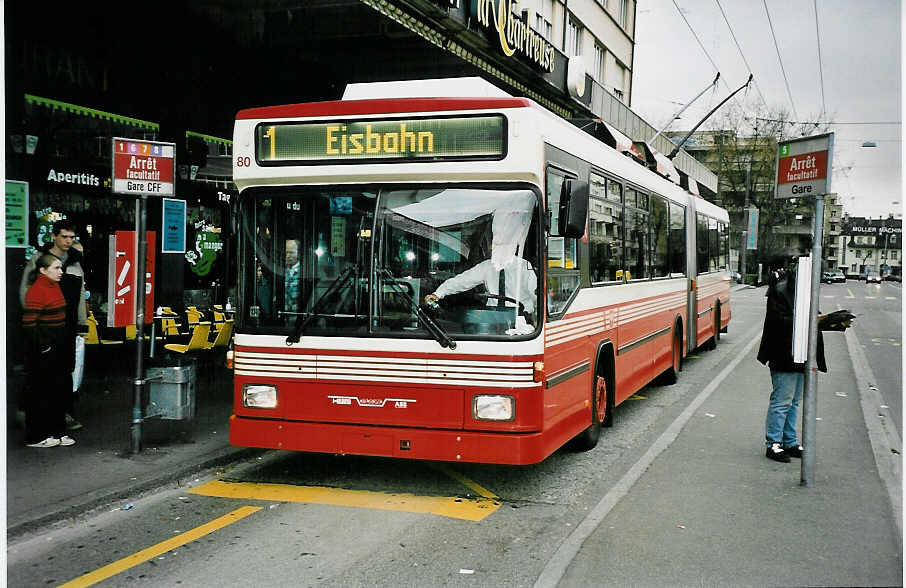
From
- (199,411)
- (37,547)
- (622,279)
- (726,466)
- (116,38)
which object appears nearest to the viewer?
(37,547)

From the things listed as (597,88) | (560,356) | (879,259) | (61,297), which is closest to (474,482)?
(560,356)

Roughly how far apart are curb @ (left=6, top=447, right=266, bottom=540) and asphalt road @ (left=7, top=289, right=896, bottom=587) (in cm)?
9

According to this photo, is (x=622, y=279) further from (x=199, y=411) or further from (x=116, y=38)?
(x=116, y=38)

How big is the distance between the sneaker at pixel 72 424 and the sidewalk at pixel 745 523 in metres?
5.48

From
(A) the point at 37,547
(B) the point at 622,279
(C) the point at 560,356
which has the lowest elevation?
(A) the point at 37,547

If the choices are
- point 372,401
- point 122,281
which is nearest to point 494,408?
point 372,401

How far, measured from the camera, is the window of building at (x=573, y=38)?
1078 inches

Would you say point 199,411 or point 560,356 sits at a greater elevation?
point 560,356

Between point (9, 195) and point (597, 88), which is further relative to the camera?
point (597, 88)

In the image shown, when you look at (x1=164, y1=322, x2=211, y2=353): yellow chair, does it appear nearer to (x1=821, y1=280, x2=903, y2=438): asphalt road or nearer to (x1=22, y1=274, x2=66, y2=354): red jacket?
(x1=22, y1=274, x2=66, y2=354): red jacket

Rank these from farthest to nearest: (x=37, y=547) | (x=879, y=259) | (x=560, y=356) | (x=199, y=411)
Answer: (x=879, y=259) < (x=199, y=411) < (x=560, y=356) < (x=37, y=547)

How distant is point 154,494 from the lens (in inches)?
270

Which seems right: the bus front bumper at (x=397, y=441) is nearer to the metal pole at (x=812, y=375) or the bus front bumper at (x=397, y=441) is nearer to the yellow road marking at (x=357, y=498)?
the yellow road marking at (x=357, y=498)

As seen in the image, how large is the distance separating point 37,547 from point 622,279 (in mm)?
6105
